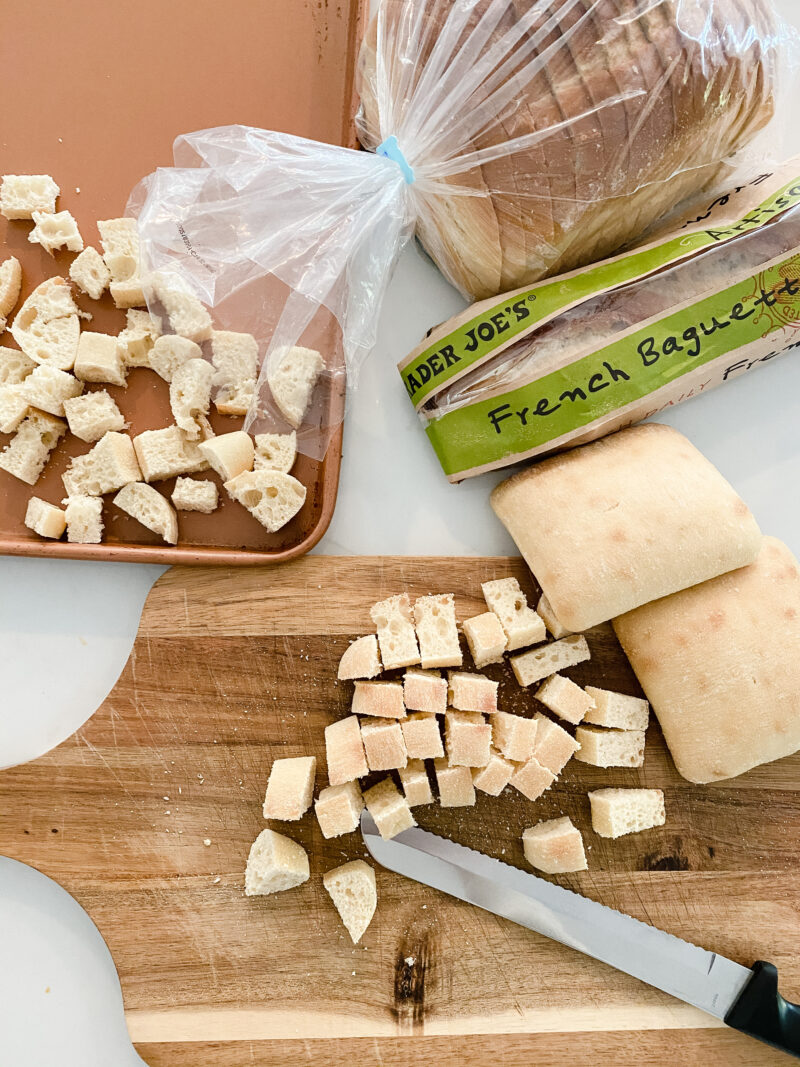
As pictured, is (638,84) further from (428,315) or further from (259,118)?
(259,118)

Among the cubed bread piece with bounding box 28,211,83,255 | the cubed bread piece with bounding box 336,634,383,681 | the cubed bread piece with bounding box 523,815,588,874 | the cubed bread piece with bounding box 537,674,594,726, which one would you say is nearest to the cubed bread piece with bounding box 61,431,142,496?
the cubed bread piece with bounding box 28,211,83,255

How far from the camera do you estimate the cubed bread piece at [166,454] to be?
123 centimetres

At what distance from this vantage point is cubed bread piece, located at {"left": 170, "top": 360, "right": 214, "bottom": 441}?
1234 mm

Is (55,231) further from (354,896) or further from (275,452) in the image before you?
(354,896)

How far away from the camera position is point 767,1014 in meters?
1.19

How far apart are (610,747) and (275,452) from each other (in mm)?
769

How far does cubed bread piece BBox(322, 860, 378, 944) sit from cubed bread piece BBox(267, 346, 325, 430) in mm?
776

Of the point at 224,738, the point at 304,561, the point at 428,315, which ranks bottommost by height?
the point at 224,738

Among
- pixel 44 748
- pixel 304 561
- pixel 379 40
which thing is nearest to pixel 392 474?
pixel 304 561

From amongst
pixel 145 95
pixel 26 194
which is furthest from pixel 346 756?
pixel 145 95

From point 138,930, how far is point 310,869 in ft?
1.00

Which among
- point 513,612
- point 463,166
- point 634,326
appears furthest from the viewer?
point 513,612

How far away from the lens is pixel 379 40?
106 centimetres

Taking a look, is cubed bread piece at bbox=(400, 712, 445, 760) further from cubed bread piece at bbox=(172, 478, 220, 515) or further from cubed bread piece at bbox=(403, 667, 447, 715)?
cubed bread piece at bbox=(172, 478, 220, 515)
